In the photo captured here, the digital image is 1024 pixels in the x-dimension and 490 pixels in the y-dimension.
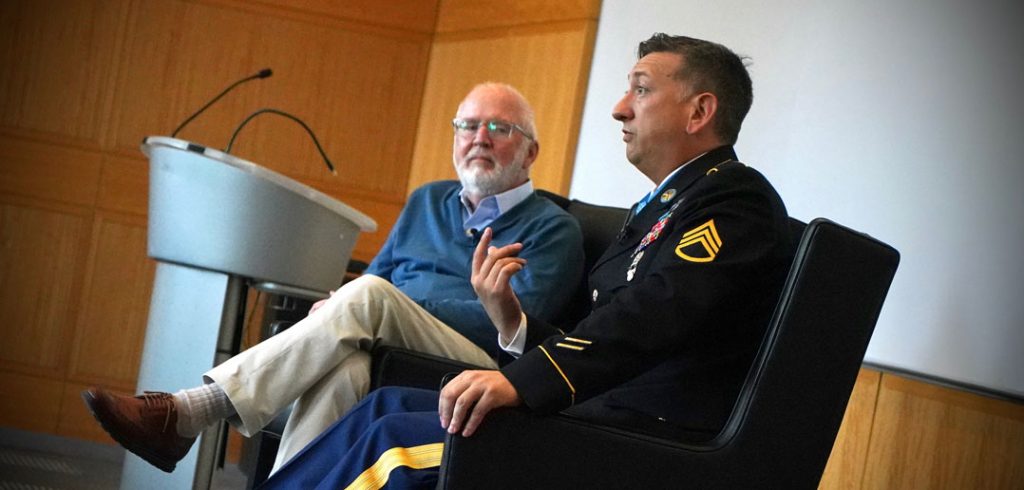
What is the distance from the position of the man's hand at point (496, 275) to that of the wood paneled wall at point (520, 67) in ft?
8.87

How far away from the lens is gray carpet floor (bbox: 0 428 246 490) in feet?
13.8

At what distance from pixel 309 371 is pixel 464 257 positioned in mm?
727

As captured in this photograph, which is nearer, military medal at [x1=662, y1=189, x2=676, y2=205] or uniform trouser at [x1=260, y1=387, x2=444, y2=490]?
uniform trouser at [x1=260, y1=387, x2=444, y2=490]

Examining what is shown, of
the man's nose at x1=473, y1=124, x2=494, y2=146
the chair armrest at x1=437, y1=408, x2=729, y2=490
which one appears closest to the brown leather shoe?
the chair armrest at x1=437, y1=408, x2=729, y2=490

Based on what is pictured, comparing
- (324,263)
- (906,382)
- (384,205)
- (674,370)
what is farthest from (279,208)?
(384,205)

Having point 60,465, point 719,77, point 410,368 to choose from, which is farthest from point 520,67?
point 719,77

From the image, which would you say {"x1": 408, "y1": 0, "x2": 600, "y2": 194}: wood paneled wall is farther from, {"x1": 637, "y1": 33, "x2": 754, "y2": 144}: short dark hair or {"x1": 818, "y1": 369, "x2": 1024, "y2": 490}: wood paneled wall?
{"x1": 637, "y1": 33, "x2": 754, "y2": 144}: short dark hair

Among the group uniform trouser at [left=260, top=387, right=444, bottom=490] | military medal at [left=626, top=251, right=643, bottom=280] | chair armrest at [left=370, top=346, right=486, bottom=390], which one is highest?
military medal at [left=626, top=251, right=643, bottom=280]

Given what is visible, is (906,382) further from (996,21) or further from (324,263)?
(324,263)

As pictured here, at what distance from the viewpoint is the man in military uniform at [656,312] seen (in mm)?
1594

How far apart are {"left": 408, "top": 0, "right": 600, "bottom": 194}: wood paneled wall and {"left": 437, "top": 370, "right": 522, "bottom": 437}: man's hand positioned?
3060 mm

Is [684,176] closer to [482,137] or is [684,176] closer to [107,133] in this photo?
[482,137]

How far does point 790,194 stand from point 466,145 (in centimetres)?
102

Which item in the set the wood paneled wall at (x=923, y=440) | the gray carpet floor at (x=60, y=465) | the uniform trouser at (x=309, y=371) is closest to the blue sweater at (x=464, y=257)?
the uniform trouser at (x=309, y=371)
